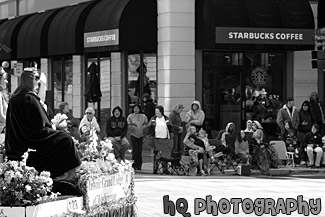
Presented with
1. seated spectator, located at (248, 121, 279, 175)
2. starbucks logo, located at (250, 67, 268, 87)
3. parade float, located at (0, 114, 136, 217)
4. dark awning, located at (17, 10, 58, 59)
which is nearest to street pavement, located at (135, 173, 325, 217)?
seated spectator, located at (248, 121, 279, 175)

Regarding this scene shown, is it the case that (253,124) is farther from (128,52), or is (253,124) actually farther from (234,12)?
(128,52)

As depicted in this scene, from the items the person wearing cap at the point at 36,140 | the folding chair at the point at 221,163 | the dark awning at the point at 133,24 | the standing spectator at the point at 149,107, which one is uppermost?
the dark awning at the point at 133,24

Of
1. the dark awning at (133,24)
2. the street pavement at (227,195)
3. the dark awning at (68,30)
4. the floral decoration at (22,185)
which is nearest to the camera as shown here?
the floral decoration at (22,185)

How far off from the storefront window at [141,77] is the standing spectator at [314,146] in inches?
234

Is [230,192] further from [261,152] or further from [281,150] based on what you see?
[281,150]

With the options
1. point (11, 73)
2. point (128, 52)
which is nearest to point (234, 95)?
point (128, 52)

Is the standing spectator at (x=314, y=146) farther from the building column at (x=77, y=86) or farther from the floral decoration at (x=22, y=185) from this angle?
the floral decoration at (x=22, y=185)

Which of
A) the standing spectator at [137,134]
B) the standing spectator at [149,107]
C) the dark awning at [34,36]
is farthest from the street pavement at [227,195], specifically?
the dark awning at [34,36]

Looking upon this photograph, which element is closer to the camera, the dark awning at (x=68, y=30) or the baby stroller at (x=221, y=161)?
the baby stroller at (x=221, y=161)

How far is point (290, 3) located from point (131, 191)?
1772 cm

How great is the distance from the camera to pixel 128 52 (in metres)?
29.1

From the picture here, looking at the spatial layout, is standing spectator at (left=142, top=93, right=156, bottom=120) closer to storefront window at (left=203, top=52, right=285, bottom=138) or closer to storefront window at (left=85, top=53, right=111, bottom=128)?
storefront window at (left=203, top=52, right=285, bottom=138)

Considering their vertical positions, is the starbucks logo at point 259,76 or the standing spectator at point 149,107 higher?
the starbucks logo at point 259,76

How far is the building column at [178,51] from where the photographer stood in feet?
86.9
